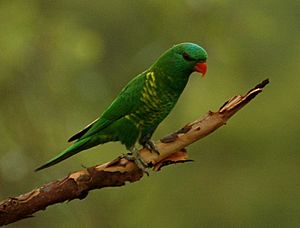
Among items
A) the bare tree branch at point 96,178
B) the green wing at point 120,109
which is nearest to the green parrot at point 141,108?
the green wing at point 120,109

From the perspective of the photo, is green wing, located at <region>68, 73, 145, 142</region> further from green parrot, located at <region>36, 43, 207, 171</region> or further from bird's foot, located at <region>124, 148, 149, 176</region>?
bird's foot, located at <region>124, 148, 149, 176</region>

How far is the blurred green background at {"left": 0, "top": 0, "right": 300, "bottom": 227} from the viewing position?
12.5ft

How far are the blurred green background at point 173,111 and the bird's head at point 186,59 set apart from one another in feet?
5.79

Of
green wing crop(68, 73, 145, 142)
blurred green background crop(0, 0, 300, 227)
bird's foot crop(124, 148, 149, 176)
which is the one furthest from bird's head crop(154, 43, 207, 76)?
blurred green background crop(0, 0, 300, 227)

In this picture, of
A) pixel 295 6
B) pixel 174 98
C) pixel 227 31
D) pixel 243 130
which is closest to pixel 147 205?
Answer: pixel 243 130

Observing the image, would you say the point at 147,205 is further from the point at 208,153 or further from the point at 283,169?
the point at 283,169

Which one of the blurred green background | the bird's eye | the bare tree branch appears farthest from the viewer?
the blurred green background

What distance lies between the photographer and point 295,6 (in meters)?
4.50

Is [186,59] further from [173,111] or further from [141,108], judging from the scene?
[173,111]

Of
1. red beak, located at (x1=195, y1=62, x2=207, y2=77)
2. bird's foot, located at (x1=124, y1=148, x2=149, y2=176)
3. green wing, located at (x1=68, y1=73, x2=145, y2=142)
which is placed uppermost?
green wing, located at (x1=68, y1=73, x2=145, y2=142)

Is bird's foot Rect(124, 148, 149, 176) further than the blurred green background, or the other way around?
the blurred green background

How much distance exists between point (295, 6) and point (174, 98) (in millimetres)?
2703

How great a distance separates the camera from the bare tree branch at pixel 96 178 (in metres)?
1.84

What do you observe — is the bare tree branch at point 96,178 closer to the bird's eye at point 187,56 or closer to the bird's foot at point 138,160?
the bird's foot at point 138,160
